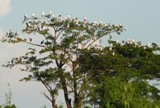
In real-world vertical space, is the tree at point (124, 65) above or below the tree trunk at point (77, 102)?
above

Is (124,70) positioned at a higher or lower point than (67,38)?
lower

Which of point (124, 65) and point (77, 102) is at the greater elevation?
point (124, 65)

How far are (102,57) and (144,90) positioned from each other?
449cm

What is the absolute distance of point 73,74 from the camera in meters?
34.9

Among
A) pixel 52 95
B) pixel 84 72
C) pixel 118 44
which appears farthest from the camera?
pixel 118 44

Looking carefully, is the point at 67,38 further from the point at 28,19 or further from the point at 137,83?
the point at 137,83

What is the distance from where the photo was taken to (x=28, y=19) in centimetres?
3597

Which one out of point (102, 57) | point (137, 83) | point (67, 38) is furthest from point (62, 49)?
point (137, 83)

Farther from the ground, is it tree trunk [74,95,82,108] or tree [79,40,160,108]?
tree [79,40,160,108]

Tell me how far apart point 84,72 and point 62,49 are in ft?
10.2

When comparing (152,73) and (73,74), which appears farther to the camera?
(152,73)

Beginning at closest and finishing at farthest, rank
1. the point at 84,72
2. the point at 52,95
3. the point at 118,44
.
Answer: the point at 52,95 < the point at 84,72 < the point at 118,44

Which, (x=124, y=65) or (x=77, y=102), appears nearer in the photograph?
(x=77, y=102)

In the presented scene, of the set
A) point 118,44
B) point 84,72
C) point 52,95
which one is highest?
point 118,44
